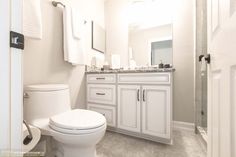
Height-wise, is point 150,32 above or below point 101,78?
above

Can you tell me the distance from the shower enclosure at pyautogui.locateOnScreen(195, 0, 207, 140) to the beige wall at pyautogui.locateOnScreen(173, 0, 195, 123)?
0.43ft

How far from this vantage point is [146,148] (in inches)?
57.4

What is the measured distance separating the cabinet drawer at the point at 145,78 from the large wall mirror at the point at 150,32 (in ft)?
1.92

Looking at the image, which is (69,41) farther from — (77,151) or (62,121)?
(77,151)

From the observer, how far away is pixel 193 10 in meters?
1.98

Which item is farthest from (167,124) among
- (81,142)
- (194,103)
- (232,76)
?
(232,76)

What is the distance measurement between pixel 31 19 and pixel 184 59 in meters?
1.86

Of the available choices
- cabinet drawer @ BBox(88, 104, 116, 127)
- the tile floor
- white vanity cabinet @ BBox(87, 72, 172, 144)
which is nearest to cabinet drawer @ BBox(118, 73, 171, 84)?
white vanity cabinet @ BBox(87, 72, 172, 144)

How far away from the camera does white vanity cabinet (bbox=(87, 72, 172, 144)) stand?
58.7 inches

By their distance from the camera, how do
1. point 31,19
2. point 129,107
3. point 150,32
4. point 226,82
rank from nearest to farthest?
point 226,82
point 31,19
point 129,107
point 150,32

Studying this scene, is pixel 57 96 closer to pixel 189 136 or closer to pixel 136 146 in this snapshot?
pixel 136 146

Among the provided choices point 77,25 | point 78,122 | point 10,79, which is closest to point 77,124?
point 78,122

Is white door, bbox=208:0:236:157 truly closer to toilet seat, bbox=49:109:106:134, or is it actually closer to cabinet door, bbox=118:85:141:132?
toilet seat, bbox=49:109:106:134

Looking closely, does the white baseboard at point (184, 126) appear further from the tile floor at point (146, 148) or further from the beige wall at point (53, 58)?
the beige wall at point (53, 58)
